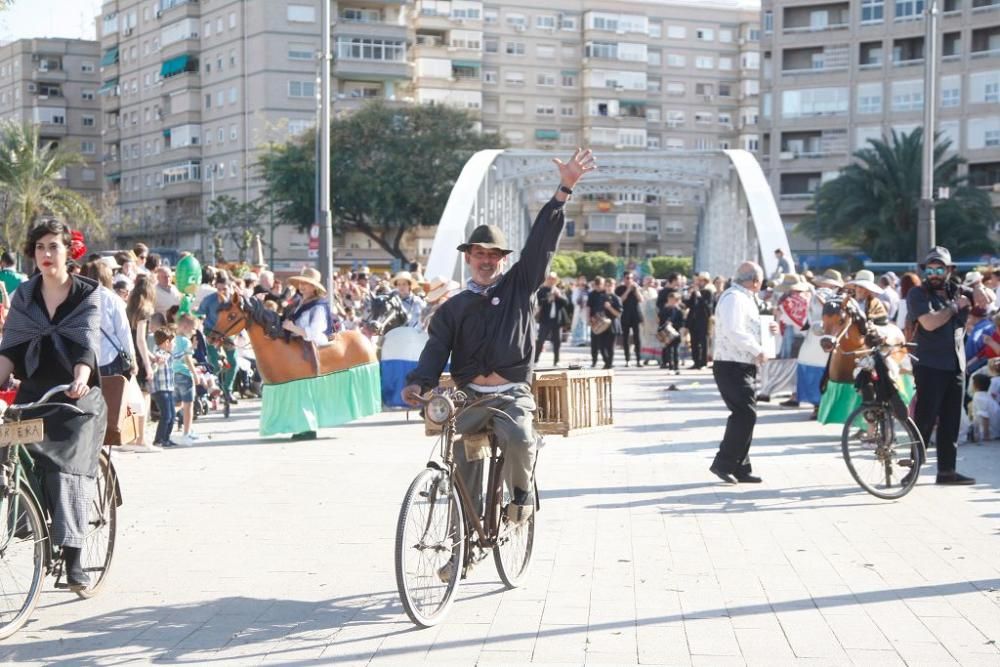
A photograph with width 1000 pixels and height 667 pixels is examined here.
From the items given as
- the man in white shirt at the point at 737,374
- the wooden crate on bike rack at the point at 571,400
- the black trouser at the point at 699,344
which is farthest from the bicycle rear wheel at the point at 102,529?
the black trouser at the point at 699,344

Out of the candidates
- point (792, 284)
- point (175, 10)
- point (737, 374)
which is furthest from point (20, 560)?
point (175, 10)

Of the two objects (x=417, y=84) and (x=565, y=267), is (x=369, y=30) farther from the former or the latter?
(x=565, y=267)

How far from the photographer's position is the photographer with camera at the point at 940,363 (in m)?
11.2

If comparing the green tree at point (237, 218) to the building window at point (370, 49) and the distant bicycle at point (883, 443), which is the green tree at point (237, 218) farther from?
the distant bicycle at point (883, 443)

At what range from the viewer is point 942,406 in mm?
11328

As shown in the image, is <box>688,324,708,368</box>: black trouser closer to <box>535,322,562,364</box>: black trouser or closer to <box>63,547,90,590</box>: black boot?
<box>535,322,562,364</box>: black trouser

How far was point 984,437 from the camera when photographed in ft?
47.7

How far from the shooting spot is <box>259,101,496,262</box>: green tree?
2793 inches

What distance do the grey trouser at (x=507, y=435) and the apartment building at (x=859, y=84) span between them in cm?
7232

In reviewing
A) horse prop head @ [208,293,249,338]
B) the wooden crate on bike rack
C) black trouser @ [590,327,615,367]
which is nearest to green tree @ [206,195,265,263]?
black trouser @ [590,327,615,367]

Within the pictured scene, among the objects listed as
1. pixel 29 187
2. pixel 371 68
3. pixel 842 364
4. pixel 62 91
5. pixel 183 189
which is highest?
pixel 62 91

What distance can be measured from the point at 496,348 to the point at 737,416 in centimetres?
497

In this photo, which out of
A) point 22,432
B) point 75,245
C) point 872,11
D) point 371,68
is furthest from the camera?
point 371,68

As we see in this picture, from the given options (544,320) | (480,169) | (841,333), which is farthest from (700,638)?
(480,169)
